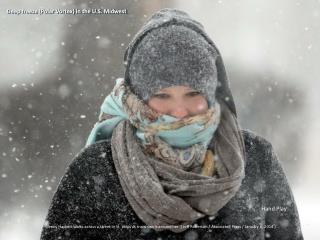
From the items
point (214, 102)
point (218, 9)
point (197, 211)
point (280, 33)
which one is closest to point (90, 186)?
point (197, 211)

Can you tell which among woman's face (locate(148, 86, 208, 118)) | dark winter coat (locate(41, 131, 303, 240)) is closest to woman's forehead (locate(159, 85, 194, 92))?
woman's face (locate(148, 86, 208, 118))

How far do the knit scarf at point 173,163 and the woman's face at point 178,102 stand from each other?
23 mm

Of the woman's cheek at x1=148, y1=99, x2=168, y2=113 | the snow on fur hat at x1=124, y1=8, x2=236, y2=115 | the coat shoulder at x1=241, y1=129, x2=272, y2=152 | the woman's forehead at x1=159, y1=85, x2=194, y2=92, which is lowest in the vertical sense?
the coat shoulder at x1=241, y1=129, x2=272, y2=152

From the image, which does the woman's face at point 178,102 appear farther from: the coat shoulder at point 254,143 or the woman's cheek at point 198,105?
the coat shoulder at point 254,143

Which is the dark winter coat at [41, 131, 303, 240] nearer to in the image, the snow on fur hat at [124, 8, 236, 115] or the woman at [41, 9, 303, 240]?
the woman at [41, 9, 303, 240]

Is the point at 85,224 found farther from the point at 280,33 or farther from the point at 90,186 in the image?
the point at 280,33

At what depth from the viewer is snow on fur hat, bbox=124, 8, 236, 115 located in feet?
6.59

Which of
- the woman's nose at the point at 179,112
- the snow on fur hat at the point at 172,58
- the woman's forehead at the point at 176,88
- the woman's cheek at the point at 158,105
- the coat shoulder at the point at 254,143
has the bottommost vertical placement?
the coat shoulder at the point at 254,143

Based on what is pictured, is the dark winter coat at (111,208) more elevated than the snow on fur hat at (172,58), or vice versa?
the snow on fur hat at (172,58)

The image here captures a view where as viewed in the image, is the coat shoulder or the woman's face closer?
the woman's face

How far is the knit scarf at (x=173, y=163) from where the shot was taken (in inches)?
76.7

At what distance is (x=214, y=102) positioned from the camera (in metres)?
2.07

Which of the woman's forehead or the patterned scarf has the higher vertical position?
the woman's forehead

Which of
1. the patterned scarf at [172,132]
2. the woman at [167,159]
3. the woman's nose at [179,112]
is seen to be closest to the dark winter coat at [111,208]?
the woman at [167,159]
